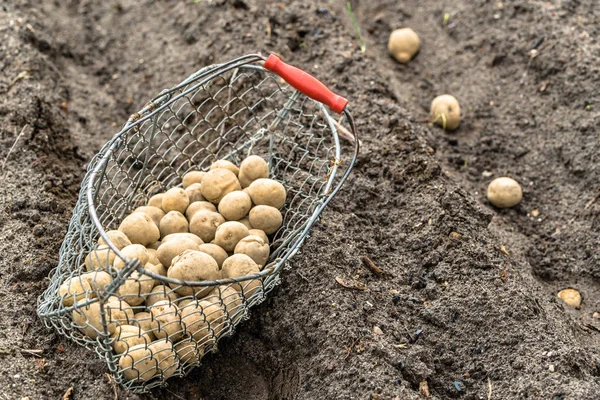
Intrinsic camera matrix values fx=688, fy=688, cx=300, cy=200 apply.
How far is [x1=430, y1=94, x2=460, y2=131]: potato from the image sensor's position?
3443 mm

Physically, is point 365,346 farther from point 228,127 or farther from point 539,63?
point 539,63

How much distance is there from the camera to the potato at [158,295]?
220cm

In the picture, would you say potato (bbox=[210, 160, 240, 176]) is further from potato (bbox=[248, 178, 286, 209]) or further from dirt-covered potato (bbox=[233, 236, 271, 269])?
dirt-covered potato (bbox=[233, 236, 271, 269])

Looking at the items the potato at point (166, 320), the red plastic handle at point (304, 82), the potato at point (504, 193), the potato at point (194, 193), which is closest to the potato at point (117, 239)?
the potato at point (166, 320)

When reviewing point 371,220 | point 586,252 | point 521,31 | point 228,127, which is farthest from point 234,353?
point 521,31

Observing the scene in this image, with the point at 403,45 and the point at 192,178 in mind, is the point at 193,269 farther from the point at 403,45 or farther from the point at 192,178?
the point at 403,45

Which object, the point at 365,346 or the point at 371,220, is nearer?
the point at 365,346

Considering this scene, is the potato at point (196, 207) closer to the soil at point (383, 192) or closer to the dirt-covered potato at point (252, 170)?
the dirt-covered potato at point (252, 170)

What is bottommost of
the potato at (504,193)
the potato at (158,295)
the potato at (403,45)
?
the potato at (504,193)

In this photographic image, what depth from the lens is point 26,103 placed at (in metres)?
3.18

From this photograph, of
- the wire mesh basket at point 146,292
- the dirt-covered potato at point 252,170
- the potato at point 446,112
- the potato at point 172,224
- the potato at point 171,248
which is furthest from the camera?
the potato at point 446,112

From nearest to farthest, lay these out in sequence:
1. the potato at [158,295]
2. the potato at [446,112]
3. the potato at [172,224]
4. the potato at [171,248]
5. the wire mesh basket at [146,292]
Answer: the wire mesh basket at [146,292] < the potato at [158,295] < the potato at [171,248] < the potato at [172,224] < the potato at [446,112]

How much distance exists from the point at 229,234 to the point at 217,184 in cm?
24

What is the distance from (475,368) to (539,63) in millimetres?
1886
